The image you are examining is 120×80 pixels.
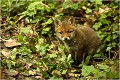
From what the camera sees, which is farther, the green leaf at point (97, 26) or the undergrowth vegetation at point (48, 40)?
the green leaf at point (97, 26)

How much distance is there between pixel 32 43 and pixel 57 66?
4.76 feet

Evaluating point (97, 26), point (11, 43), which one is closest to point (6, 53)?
point (11, 43)

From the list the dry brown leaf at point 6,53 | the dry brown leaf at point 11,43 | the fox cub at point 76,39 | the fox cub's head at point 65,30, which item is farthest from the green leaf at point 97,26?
the dry brown leaf at point 6,53

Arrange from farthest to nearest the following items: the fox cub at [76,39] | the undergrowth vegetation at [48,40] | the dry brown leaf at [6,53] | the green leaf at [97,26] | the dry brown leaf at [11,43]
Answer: the green leaf at [97,26], the dry brown leaf at [11,43], the fox cub at [76,39], the dry brown leaf at [6,53], the undergrowth vegetation at [48,40]

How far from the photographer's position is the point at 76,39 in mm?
8523

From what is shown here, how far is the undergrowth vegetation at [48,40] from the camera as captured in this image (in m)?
7.57

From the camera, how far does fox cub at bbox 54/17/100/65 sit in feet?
27.2

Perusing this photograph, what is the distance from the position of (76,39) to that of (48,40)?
1.23 m

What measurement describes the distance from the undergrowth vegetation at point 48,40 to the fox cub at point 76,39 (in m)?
0.27

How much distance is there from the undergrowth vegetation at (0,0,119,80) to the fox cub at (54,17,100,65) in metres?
0.27

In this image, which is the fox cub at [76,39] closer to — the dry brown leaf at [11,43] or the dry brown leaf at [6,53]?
A: the dry brown leaf at [11,43]

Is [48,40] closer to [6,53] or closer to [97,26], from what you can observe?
[97,26]

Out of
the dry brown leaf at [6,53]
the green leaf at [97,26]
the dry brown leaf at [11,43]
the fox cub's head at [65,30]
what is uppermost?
the fox cub's head at [65,30]

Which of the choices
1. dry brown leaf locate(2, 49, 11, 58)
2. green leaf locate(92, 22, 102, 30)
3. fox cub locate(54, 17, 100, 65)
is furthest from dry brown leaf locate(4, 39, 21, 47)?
green leaf locate(92, 22, 102, 30)
